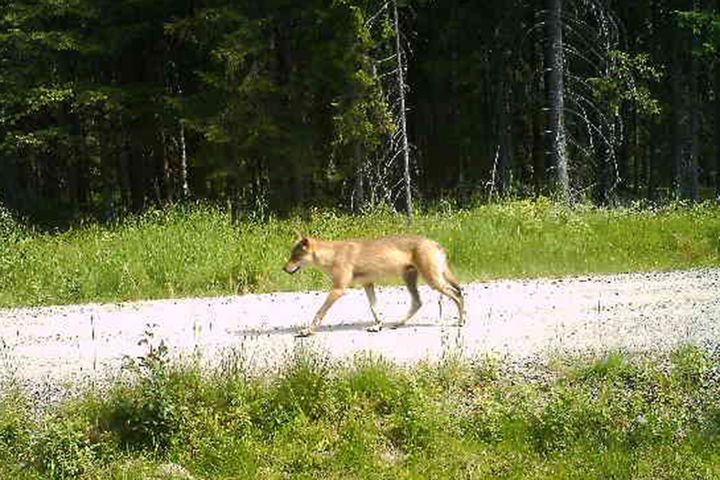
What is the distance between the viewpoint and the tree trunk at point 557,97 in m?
19.3

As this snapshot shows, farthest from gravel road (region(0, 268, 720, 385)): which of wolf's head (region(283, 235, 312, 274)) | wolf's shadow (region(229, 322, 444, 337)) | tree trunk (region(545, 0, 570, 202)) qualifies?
tree trunk (region(545, 0, 570, 202))

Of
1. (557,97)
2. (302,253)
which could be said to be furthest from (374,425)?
(557,97)

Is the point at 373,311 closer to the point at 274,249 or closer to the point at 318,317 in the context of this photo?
the point at 318,317

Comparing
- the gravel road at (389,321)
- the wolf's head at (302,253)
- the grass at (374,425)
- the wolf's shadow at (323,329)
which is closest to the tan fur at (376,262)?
the wolf's head at (302,253)

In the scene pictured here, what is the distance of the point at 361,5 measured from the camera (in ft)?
72.1

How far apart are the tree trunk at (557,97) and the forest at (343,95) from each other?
55 mm

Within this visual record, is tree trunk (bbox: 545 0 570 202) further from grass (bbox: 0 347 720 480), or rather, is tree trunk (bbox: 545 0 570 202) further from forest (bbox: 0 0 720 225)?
grass (bbox: 0 347 720 480)

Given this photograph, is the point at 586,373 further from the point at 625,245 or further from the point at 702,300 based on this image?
the point at 625,245

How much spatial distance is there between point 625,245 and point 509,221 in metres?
2.18

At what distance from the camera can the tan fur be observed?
945 centimetres

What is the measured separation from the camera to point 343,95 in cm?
2352

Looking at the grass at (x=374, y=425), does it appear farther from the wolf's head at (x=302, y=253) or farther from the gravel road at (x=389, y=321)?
the wolf's head at (x=302, y=253)

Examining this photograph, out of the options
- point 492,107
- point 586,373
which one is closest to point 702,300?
point 586,373

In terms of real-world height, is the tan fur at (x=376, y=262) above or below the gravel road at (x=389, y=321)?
above
